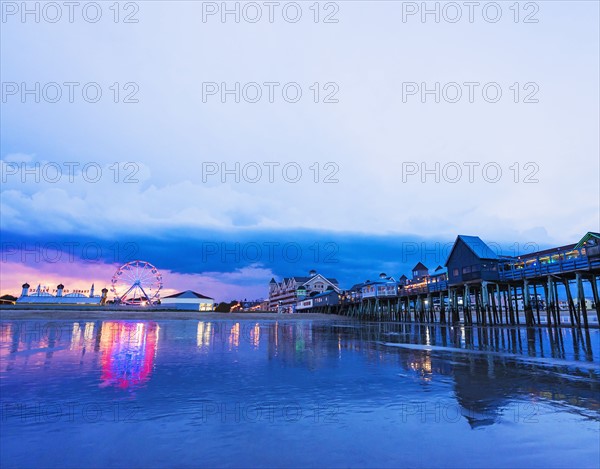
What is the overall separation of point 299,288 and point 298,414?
14305 cm

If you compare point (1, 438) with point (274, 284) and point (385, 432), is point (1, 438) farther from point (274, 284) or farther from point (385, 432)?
point (274, 284)

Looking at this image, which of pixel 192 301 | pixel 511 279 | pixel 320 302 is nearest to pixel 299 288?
pixel 320 302

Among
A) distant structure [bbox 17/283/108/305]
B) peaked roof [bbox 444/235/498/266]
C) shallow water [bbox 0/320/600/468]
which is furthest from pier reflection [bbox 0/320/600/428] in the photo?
distant structure [bbox 17/283/108/305]

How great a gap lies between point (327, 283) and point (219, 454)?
498 feet

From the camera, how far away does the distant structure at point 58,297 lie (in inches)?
4584

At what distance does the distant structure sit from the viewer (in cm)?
11644

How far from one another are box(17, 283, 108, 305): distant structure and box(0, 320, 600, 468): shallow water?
407 feet

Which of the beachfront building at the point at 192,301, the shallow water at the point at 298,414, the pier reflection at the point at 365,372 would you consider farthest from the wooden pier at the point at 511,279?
the beachfront building at the point at 192,301

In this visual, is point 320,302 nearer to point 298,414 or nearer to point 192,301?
point 192,301

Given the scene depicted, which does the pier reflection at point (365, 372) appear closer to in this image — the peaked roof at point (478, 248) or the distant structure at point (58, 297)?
the peaked roof at point (478, 248)

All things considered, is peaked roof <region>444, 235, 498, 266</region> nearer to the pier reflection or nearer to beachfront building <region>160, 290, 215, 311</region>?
the pier reflection

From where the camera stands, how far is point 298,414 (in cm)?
728

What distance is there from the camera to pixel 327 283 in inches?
6117

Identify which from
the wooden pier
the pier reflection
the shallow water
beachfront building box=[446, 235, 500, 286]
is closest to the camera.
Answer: the shallow water
